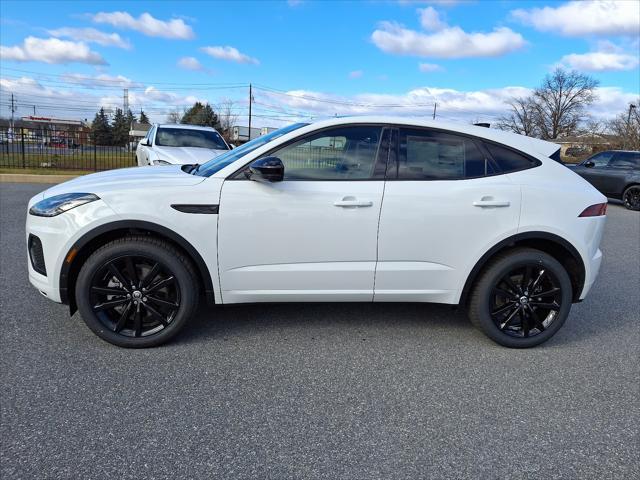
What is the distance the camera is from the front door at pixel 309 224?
3330 mm

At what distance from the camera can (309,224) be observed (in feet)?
11.0

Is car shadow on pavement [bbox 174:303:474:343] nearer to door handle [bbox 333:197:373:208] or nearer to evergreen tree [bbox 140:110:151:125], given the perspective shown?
door handle [bbox 333:197:373:208]

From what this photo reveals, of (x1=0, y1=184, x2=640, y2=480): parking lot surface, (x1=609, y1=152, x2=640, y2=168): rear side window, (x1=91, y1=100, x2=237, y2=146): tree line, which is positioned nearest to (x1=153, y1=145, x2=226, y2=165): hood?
(x1=0, y1=184, x2=640, y2=480): parking lot surface

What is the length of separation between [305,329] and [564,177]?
2.31 metres

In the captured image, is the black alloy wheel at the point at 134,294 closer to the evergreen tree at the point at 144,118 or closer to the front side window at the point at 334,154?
the front side window at the point at 334,154

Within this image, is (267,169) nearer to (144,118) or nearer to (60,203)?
(60,203)

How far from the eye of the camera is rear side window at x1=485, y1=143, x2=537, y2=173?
3621mm

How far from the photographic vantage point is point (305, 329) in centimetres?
390

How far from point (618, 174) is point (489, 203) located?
481 inches

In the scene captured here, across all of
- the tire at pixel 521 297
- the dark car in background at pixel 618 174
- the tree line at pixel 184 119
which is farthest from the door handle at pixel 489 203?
the tree line at pixel 184 119

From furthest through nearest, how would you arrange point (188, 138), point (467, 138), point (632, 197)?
point (632, 197) < point (188, 138) < point (467, 138)

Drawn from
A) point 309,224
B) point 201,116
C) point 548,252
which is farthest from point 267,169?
point 201,116

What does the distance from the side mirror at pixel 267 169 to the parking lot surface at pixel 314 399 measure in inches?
48.6

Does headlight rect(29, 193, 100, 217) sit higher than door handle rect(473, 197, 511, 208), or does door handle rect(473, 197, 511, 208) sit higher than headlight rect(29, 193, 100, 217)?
door handle rect(473, 197, 511, 208)
